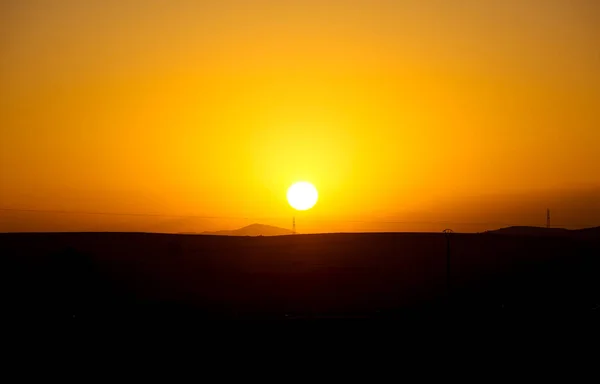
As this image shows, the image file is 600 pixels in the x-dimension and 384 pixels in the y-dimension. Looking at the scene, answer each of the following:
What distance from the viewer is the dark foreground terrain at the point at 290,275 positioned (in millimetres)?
36688

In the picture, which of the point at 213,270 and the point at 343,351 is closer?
the point at 343,351

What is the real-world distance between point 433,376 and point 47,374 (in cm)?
1051

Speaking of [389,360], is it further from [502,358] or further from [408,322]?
[408,322]

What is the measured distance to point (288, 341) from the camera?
25328 millimetres

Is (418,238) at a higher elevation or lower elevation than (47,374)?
higher

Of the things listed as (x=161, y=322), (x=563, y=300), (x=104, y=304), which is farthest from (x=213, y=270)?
(x=563, y=300)

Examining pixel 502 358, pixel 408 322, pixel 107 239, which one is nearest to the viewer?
pixel 502 358

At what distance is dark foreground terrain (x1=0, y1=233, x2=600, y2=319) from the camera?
120 feet

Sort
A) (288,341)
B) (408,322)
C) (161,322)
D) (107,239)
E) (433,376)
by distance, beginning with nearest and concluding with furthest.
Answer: (433,376) < (288,341) < (408,322) < (161,322) < (107,239)

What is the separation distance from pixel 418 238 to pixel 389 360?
43.2 metres

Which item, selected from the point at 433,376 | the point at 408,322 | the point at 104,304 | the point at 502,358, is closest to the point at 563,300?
the point at 408,322

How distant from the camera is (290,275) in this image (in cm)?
4744

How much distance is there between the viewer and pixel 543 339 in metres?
24.3

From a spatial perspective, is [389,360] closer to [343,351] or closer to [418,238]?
[343,351]
